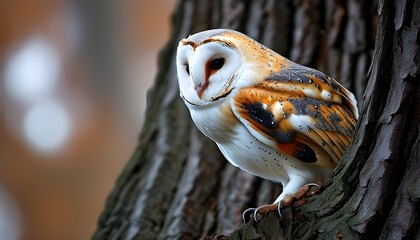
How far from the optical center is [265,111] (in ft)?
3.32

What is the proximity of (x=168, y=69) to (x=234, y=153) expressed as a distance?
0.90 metres

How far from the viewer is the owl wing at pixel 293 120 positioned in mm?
1006

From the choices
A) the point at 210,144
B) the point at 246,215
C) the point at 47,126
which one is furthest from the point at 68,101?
the point at 246,215

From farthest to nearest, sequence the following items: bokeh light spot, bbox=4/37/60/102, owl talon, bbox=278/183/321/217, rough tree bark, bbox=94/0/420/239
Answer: bokeh light spot, bbox=4/37/60/102, rough tree bark, bbox=94/0/420/239, owl talon, bbox=278/183/321/217

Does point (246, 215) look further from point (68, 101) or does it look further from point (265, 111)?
point (68, 101)

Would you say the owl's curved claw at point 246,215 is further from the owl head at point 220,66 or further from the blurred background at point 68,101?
the blurred background at point 68,101

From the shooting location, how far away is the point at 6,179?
3.73 meters

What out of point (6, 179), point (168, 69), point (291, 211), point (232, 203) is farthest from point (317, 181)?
point (6, 179)

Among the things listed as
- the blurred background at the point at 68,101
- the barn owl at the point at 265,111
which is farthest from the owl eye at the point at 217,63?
the blurred background at the point at 68,101

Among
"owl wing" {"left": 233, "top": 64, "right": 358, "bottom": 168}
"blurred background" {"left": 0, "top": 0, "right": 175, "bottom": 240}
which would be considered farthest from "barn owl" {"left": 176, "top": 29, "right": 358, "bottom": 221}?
"blurred background" {"left": 0, "top": 0, "right": 175, "bottom": 240}

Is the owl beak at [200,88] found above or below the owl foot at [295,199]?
above

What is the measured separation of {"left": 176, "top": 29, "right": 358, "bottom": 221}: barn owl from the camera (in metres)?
1.01

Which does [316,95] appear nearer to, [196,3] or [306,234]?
[306,234]

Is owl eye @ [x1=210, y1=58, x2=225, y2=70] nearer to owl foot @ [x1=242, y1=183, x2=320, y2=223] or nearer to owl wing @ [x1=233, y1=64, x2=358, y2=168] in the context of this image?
owl wing @ [x1=233, y1=64, x2=358, y2=168]
